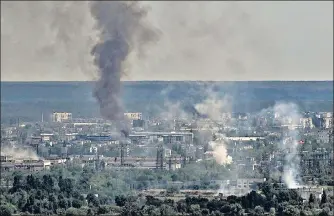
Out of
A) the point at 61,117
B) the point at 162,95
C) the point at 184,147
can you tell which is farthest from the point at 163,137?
the point at 162,95

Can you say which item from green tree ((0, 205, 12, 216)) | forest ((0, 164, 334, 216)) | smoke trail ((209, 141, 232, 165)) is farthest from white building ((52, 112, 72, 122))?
green tree ((0, 205, 12, 216))

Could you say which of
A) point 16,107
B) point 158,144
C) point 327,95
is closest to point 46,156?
point 158,144

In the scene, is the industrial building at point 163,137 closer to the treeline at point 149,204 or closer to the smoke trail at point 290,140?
the smoke trail at point 290,140

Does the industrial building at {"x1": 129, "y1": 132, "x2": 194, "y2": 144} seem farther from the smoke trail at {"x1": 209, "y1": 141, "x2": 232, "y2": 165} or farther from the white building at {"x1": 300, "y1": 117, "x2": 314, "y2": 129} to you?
the white building at {"x1": 300, "y1": 117, "x2": 314, "y2": 129}

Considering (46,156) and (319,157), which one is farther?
(46,156)

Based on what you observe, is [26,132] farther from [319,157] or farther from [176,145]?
[319,157]

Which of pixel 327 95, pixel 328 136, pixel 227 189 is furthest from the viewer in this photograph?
pixel 327 95
